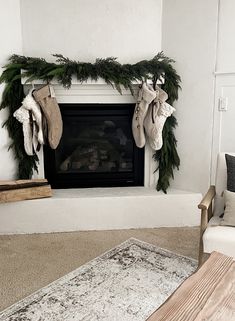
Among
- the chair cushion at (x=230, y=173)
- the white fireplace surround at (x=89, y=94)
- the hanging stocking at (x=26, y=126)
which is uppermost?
the white fireplace surround at (x=89, y=94)

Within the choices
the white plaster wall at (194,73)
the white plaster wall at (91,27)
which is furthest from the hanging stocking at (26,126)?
the white plaster wall at (194,73)

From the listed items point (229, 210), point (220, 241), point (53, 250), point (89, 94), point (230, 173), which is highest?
point (89, 94)

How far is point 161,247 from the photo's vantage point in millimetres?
2576

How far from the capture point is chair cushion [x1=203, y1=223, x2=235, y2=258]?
71.4 inches

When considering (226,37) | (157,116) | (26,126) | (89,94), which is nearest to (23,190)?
(26,126)

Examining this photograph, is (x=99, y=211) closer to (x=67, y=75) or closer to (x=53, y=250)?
(x=53, y=250)

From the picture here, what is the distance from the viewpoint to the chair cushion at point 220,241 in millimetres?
1813

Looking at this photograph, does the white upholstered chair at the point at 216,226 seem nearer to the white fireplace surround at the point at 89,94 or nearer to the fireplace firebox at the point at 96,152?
the fireplace firebox at the point at 96,152

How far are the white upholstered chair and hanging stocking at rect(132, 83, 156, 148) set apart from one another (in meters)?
0.86

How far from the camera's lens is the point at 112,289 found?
198 centimetres

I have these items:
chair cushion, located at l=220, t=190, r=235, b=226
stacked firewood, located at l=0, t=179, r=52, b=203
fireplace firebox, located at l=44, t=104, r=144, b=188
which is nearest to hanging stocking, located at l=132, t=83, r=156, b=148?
fireplace firebox, located at l=44, t=104, r=144, b=188

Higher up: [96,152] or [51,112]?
[51,112]

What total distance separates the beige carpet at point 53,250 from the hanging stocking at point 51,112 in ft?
2.90

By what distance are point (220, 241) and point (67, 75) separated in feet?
6.09
